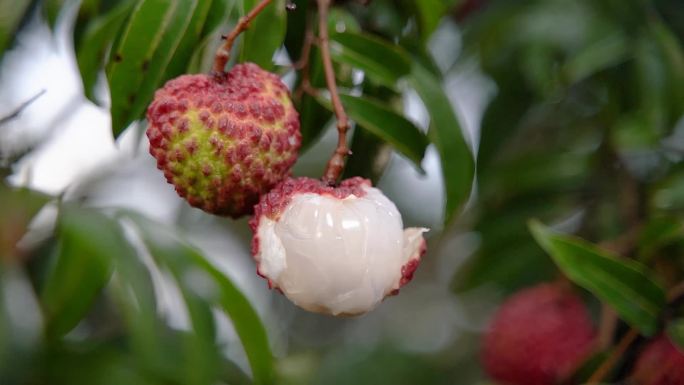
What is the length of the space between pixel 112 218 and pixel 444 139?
1.04 ft

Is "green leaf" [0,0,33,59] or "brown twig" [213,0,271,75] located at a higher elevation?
"brown twig" [213,0,271,75]

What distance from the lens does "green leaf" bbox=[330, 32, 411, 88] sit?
0.92 metres

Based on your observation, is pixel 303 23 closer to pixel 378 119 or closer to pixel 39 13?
pixel 378 119

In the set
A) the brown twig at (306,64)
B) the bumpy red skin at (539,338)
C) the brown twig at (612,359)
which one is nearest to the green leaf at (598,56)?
the bumpy red skin at (539,338)

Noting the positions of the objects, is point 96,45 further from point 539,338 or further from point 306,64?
point 539,338

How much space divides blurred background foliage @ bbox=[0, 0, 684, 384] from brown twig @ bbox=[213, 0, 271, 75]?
0.06 metres

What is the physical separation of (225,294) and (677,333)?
40 cm

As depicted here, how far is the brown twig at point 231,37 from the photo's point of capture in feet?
2.38

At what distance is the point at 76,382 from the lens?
3.28 ft

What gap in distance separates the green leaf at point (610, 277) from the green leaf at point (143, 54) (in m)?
0.35

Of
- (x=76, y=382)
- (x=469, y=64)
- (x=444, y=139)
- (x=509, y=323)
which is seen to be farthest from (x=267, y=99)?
(x=469, y=64)

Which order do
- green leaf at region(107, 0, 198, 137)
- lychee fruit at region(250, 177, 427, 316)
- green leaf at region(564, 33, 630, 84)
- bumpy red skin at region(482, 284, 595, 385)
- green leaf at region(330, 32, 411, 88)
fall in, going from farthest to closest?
green leaf at region(564, 33, 630, 84), bumpy red skin at region(482, 284, 595, 385), green leaf at region(330, 32, 411, 88), green leaf at region(107, 0, 198, 137), lychee fruit at region(250, 177, 427, 316)

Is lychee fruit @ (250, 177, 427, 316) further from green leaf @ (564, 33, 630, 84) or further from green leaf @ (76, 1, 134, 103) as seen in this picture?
green leaf @ (564, 33, 630, 84)

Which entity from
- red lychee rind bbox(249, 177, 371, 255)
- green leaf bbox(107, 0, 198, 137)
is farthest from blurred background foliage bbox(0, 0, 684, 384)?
red lychee rind bbox(249, 177, 371, 255)
